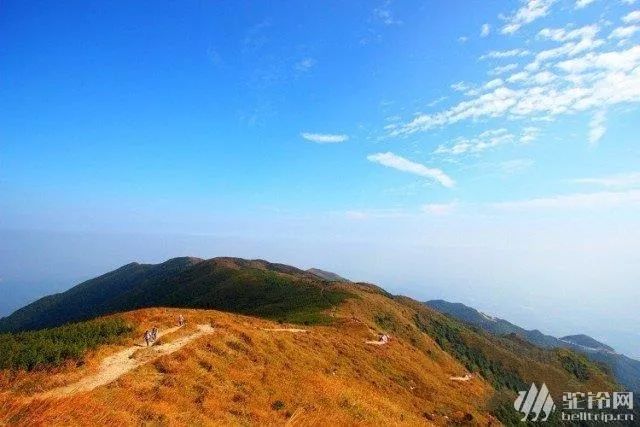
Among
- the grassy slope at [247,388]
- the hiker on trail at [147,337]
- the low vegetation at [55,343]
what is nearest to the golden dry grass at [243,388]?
the grassy slope at [247,388]

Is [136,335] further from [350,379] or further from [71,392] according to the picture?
[350,379]

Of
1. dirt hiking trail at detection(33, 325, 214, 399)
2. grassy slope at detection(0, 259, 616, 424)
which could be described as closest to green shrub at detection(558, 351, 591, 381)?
grassy slope at detection(0, 259, 616, 424)

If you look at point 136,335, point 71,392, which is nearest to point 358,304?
point 136,335

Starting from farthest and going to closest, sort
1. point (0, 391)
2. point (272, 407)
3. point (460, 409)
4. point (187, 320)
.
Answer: point (460, 409) < point (187, 320) < point (272, 407) < point (0, 391)

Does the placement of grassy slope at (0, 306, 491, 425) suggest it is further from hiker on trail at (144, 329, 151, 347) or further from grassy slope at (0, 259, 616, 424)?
hiker on trail at (144, 329, 151, 347)

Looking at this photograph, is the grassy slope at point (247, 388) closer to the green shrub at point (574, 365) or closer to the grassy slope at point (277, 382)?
the grassy slope at point (277, 382)
